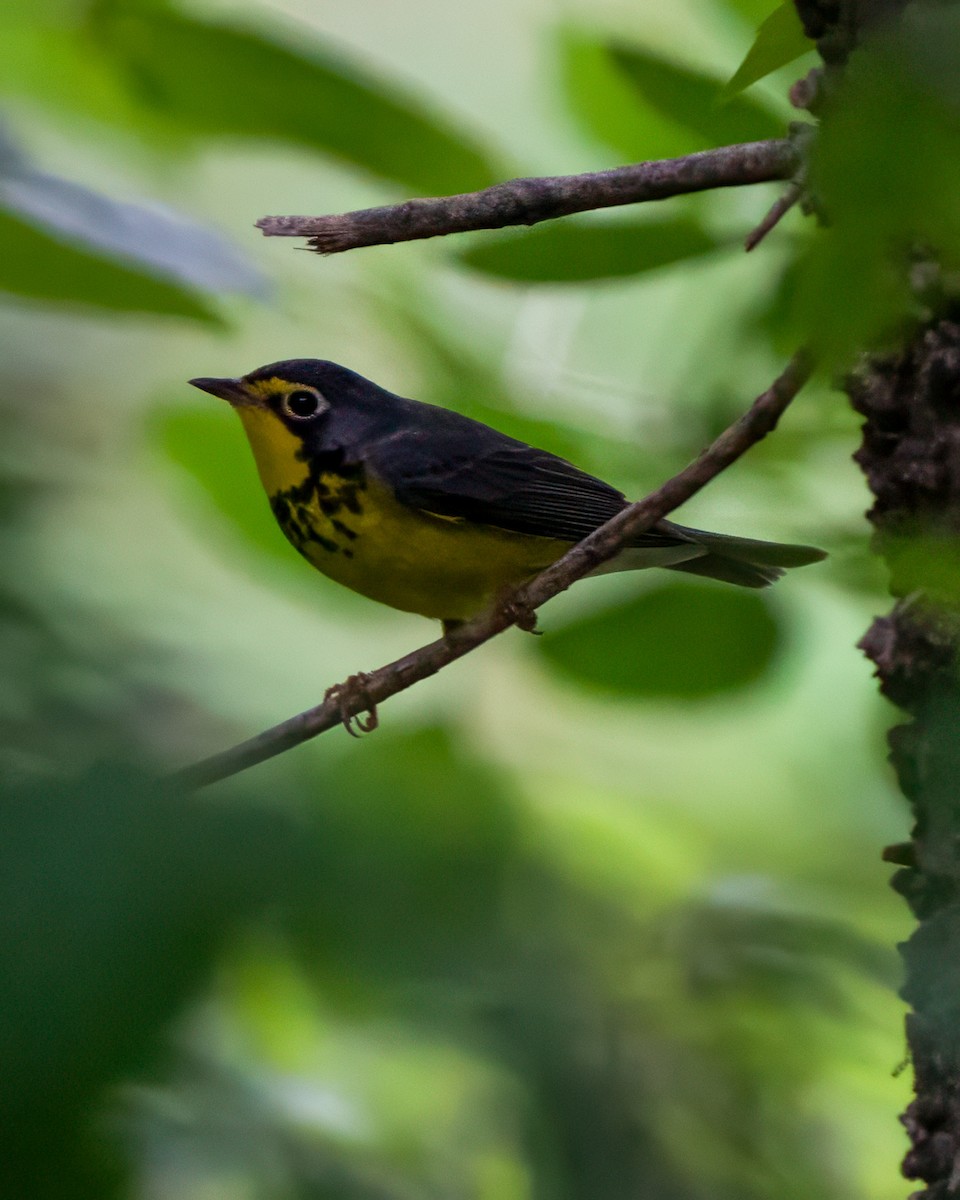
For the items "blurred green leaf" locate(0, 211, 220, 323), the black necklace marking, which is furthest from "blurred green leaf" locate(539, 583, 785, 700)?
the black necklace marking

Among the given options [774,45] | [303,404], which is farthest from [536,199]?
[303,404]

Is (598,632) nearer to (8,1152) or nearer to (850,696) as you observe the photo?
(850,696)

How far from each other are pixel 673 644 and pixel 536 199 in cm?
101

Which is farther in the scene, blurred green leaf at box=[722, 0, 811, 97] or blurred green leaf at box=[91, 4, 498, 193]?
blurred green leaf at box=[91, 4, 498, 193]

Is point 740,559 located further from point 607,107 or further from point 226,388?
point 226,388

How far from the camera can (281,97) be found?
229cm

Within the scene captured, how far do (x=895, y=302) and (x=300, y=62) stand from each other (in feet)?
5.86

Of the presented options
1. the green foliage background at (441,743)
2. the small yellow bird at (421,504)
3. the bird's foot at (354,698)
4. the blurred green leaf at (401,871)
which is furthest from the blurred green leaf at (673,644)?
the blurred green leaf at (401,871)

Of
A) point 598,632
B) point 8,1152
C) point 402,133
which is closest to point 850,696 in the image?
point 598,632

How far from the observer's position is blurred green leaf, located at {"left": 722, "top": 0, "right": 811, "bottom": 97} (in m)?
1.62

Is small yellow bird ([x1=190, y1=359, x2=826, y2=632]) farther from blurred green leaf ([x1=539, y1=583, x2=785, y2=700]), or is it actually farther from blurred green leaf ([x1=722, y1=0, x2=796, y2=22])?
blurred green leaf ([x1=722, y1=0, x2=796, y2=22])

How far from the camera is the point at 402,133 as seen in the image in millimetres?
2363

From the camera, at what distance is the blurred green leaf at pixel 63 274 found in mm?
2023

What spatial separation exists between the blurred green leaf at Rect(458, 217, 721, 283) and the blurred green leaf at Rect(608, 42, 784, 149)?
234mm
